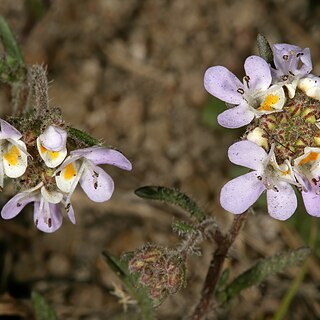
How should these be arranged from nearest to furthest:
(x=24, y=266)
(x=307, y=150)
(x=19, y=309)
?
1. (x=307, y=150)
2. (x=19, y=309)
3. (x=24, y=266)

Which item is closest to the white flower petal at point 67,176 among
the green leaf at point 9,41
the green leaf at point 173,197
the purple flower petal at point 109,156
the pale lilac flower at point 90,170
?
the pale lilac flower at point 90,170

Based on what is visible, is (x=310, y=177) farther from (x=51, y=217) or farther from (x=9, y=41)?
(x=9, y=41)

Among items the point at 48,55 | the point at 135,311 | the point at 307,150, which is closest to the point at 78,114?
the point at 48,55

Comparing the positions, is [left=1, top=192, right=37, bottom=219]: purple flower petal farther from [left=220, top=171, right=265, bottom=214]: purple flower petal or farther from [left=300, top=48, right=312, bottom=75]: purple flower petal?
[left=300, top=48, right=312, bottom=75]: purple flower petal

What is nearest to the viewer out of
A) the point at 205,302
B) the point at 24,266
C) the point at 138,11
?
the point at 205,302

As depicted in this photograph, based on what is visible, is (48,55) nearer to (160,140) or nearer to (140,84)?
(140,84)

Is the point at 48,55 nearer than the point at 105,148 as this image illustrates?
No

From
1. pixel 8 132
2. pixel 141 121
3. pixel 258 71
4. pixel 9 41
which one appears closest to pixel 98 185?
pixel 8 132
